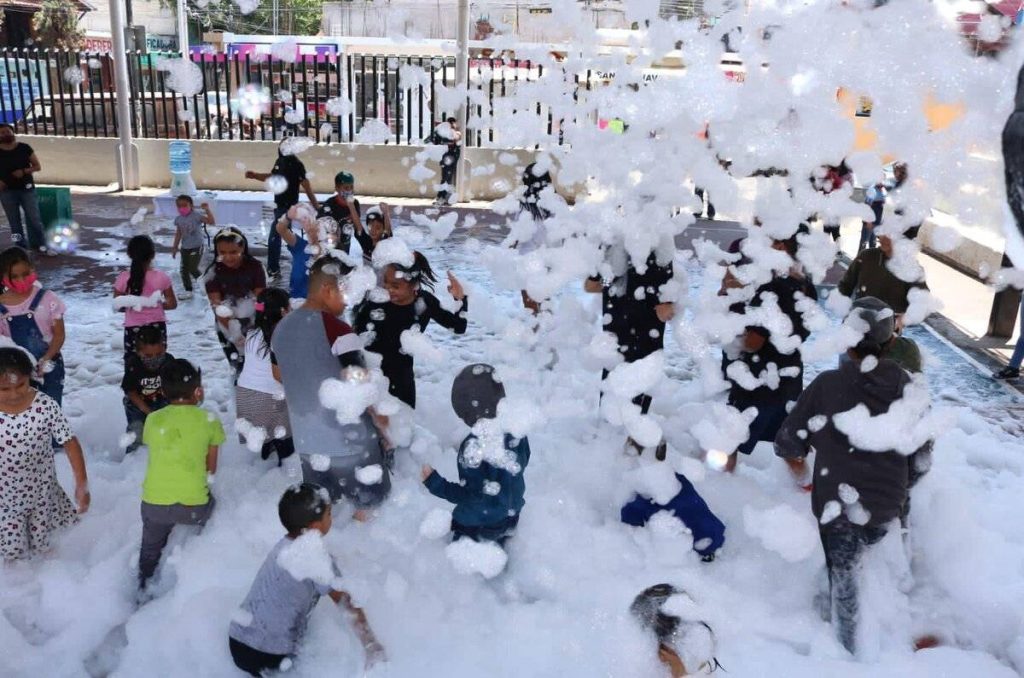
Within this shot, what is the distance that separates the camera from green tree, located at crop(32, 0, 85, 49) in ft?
88.3

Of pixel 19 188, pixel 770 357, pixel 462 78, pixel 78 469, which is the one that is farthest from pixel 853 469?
pixel 462 78

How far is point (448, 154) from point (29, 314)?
10166 millimetres

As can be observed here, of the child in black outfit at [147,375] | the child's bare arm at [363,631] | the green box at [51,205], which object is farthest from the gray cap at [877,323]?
the green box at [51,205]

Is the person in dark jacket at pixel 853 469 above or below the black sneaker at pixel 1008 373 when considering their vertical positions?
above

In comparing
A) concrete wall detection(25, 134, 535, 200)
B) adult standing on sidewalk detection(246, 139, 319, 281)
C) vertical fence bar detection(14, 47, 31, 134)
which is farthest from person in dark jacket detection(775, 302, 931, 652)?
vertical fence bar detection(14, 47, 31, 134)

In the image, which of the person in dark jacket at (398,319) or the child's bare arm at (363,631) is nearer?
the child's bare arm at (363,631)

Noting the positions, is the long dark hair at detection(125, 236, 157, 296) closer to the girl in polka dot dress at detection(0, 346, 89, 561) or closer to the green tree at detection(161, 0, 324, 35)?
the girl in polka dot dress at detection(0, 346, 89, 561)

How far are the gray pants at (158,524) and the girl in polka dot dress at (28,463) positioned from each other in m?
0.38

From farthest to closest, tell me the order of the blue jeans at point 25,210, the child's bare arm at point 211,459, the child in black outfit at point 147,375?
the blue jeans at point 25,210 → the child in black outfit at point 147,375 → the child's bare arm at point 211,459

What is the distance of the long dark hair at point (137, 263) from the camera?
4.84m

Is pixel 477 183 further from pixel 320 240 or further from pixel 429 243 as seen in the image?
pixel 320 240

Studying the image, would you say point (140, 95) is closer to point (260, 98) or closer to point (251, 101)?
point (251, 101)

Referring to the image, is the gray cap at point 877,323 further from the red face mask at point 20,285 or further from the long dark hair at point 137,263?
the red face mask at point 20,285

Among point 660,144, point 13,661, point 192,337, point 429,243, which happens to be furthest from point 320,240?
point 13,661
